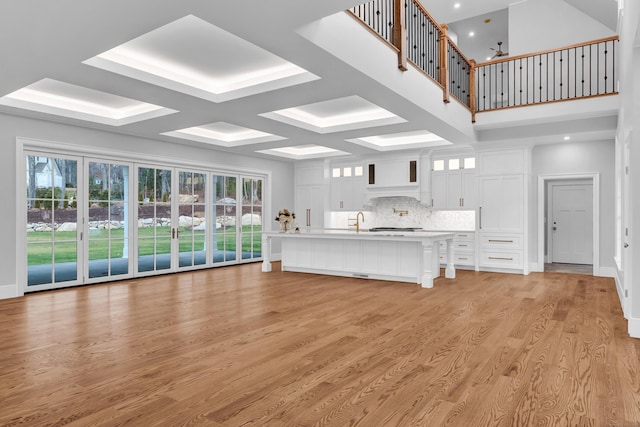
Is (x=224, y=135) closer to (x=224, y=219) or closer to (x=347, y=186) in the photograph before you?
(x=224, y=219)

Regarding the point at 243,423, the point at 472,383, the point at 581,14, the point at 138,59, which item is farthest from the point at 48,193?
the point at 581,14

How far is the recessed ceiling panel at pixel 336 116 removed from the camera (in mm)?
6090

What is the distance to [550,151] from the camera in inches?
316

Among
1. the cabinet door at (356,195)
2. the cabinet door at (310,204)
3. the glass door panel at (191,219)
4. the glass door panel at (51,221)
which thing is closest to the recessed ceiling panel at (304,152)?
the cabinet door at (356,195)

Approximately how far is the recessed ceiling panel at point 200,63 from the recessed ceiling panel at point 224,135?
247cm

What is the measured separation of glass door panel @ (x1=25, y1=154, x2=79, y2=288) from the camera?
6.05 meters

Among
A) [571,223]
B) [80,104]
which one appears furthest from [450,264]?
[80,104]

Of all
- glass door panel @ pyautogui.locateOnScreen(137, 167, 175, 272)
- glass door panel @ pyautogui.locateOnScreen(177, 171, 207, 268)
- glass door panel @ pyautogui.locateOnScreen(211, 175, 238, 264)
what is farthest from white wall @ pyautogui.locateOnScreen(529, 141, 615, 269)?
glass door panel @ pyautogui.locateOnScreen(137, 167, 175, 272)

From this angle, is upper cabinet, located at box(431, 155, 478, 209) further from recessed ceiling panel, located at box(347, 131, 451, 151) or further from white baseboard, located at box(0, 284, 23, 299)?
white baseboard, located at box(0, 284, 23, 299)

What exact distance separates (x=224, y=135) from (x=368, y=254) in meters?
3.82

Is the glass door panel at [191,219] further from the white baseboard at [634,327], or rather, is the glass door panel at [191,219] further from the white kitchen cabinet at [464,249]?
Answer: the white baseboard at [634,327]

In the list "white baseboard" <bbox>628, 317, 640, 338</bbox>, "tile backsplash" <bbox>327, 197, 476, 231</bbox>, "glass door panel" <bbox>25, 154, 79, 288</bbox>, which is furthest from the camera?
"tile backsplash" <bbox>327, 197, 476, 231</bbox>

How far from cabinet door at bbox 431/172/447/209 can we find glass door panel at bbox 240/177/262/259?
13.5ft

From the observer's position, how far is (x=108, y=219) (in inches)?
275
